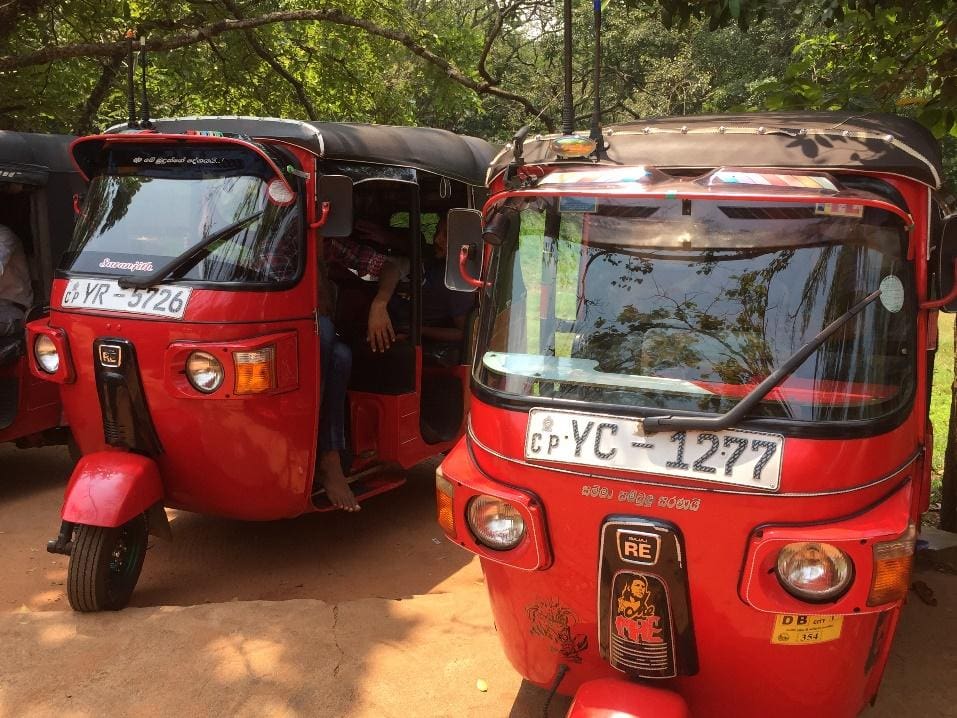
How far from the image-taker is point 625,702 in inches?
100

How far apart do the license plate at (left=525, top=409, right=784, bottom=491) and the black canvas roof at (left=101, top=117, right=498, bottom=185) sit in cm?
243

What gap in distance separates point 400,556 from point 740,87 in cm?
1988

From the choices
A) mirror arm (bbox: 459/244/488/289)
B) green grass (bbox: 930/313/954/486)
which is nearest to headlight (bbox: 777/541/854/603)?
mirror arm (bbox: 459/244/488/289)

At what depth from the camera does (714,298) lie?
268cm

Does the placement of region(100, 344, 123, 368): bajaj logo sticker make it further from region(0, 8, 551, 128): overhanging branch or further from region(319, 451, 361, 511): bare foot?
region(0, 8, 551, 128): overhanging branch

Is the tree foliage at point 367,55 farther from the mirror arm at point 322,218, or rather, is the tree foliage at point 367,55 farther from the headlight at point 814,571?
the headlight at point 814,571

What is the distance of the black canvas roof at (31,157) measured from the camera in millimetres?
6047

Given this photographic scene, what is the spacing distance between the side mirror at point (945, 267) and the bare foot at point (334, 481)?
10.3ft

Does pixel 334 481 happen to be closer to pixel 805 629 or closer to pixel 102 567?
pixel 102 567

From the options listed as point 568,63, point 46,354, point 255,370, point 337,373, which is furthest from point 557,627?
point 46,354

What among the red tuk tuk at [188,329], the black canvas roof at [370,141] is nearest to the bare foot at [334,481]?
the red tuk tuk at [188,329]

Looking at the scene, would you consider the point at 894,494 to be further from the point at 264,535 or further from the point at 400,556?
the point at 264,535

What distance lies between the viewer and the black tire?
13.3ft

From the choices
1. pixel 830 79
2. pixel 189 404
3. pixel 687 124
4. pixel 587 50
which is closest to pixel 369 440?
pixel 189 404
